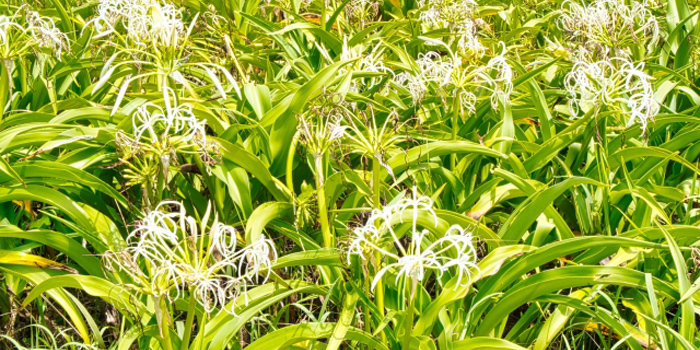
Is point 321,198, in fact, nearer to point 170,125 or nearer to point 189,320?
point 170,125

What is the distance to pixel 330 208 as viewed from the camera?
2549 millimetres

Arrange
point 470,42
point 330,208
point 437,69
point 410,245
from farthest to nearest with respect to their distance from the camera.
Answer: point 470,42 → point 437,69 → point 330,208 → point 410,245

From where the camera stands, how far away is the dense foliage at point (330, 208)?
6.40 ft

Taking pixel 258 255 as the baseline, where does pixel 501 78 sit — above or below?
above

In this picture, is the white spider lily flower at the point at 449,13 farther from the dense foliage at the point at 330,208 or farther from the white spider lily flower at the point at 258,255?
the white spider lily flower at the point at 258,255

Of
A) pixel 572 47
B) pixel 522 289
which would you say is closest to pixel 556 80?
pixel 572 47

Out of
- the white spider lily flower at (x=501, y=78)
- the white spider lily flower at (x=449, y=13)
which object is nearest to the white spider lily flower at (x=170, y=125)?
the white spider lily flower at (x=501, y=78)

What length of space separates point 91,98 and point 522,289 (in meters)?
1.88

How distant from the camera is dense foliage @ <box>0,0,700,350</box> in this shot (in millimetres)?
1952

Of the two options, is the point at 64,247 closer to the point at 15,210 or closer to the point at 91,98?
the point at 15,210

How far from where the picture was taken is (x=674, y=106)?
3572mm

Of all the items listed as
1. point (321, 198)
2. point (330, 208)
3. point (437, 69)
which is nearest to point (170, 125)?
point (321, 198)

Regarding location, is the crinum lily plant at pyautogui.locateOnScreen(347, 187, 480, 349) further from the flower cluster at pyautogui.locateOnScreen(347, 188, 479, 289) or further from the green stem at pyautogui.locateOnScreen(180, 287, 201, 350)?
the green stem at pyautogui.locateOnScreen(180, 287, 201, 350)

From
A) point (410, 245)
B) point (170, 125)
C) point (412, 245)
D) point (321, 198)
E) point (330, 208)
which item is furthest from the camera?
point (330, 208)
